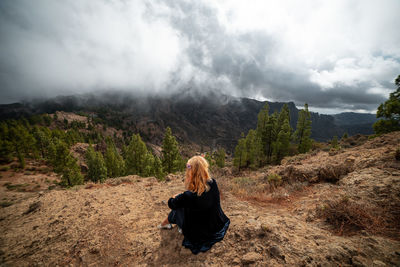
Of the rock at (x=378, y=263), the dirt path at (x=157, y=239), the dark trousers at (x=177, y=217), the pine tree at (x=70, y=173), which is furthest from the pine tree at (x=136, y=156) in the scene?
the rock at (x=378, y=263)

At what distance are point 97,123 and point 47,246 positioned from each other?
236790 millimetres

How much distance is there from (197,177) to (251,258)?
2.07m

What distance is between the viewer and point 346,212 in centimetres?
377

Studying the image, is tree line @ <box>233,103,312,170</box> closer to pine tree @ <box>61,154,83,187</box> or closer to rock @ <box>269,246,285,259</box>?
rock @ <box>269,246,285,259</box>

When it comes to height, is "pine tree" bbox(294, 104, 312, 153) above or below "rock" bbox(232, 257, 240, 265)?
above

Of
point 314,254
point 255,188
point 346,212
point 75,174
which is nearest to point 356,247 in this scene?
point 314,254

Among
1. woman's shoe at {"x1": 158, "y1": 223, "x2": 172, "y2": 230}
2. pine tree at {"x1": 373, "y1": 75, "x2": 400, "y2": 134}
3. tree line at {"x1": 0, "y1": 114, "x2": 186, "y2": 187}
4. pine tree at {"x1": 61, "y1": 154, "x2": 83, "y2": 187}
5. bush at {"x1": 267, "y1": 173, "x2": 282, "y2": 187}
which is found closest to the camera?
woman's shoe at {"x1": 158, "y1": 223, "x2": 172, "y2": 230}

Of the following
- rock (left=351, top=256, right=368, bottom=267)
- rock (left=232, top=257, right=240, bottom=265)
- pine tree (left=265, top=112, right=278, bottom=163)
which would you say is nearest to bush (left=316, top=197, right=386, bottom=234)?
rock (left=351, top=256, right=368, bottom=267)

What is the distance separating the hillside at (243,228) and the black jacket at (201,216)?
0.28 m

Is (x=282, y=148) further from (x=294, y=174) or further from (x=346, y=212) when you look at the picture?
(x=346, y=212)

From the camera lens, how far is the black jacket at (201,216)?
140 inches

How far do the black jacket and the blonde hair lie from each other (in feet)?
0.44

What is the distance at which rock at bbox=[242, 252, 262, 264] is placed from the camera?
124 inches

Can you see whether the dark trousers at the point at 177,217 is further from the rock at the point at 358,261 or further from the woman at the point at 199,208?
the rock at the point at 358,261
